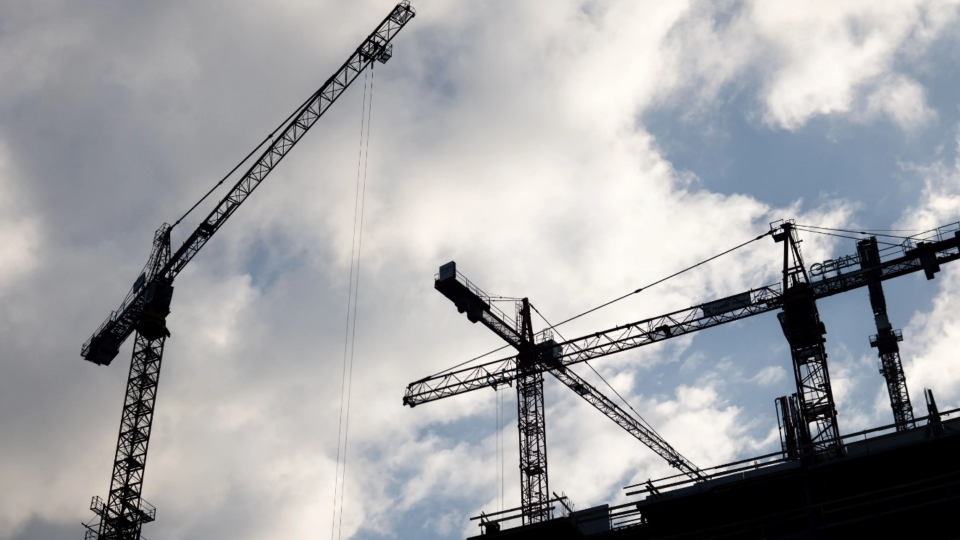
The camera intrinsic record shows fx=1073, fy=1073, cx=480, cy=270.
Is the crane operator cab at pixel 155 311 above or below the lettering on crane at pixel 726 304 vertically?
above

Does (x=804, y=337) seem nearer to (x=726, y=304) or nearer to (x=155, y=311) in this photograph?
(x=726, y=304)

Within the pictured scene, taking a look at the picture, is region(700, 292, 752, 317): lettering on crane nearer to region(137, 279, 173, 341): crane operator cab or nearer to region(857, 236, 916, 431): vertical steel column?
region(857, 236, 916, 431): vertical steel column

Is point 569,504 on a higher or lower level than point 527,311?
lower

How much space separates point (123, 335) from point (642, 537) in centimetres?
6306

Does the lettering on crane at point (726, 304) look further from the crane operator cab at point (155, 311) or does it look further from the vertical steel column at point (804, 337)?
the crane operator cab at point (155, 311)

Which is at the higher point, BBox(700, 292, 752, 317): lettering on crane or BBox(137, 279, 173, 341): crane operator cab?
BBox(137, 279, 173, 341): crane operator cab

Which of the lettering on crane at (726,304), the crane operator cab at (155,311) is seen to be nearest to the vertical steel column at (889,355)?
the lettering on crane at (726,304)

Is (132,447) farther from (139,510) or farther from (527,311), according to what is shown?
(527,311)

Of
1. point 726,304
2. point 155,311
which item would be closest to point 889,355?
point 726,304

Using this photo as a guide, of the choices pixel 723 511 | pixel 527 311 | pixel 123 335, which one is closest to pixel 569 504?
pixel 723 511

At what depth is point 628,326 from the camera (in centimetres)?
9881

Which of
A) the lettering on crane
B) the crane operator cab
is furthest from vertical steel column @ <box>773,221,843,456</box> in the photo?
the crane operator cab

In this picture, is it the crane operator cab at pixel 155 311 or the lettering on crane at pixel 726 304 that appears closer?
the lettering on crane at pixel 726 304

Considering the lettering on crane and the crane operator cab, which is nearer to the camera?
the lettering on crane
